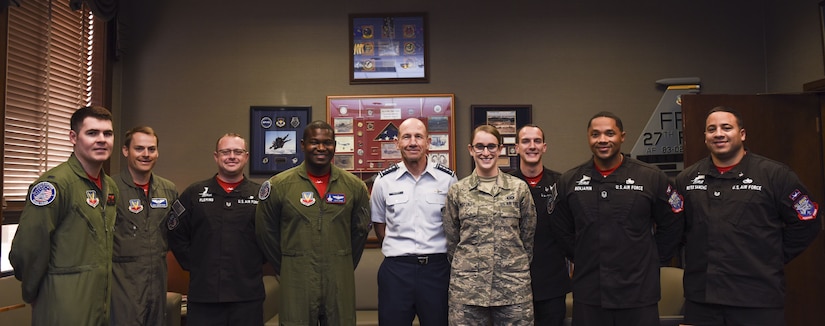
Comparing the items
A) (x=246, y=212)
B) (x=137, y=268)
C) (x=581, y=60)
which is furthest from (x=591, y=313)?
(x=581, y=60)

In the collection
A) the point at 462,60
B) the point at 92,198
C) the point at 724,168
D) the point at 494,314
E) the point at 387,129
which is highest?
the point at 462,60

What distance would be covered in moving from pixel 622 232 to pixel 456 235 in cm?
84

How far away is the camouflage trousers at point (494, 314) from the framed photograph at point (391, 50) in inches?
102

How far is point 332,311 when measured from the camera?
120 inches

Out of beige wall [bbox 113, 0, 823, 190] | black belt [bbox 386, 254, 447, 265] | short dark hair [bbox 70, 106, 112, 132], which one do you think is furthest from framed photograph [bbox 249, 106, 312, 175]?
short dark hair [bbox 70, 106, 112, 132]

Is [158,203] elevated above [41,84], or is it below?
below

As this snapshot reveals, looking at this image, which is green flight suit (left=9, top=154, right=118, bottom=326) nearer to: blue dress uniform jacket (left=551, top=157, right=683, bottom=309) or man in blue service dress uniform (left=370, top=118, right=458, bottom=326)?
man in blue service dress uniform (left=370, top=118, right=458, bottom=326)

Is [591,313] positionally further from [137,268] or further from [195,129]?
[195,129]

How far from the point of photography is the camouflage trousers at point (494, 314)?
298 cm

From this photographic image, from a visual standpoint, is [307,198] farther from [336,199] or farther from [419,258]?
[419,258]

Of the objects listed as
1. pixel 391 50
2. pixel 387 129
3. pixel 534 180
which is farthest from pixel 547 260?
pixel 391 50

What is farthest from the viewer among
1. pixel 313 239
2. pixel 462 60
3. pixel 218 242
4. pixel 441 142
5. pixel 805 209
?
pixel 462 60

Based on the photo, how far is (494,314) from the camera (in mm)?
3045

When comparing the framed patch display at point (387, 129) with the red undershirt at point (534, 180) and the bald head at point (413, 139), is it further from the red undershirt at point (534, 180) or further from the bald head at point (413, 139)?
the bald head at point (413, 139)
